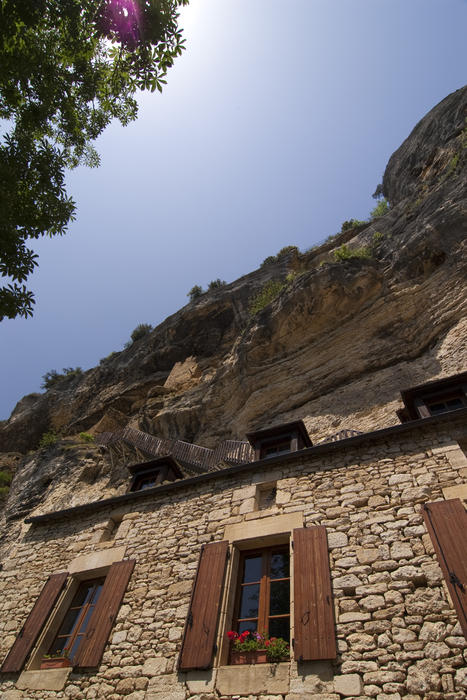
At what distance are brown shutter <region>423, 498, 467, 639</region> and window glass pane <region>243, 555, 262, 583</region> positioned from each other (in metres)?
2.57

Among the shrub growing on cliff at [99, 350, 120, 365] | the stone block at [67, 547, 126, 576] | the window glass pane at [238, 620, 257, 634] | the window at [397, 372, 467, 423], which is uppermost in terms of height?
the shrub growing on cliff at [99, 350, 120, 365]

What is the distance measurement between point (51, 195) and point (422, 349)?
11188 millimetres

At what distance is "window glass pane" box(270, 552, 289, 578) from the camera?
18.9 feet

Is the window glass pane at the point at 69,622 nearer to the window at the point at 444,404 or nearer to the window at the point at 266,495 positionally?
the window at the point at 266,495

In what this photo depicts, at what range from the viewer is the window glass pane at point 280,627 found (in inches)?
196

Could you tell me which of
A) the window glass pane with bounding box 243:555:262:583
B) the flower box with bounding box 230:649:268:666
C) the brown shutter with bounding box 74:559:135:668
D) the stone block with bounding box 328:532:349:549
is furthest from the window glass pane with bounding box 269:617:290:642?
the brown shutter with bounding box 74:559:135:668

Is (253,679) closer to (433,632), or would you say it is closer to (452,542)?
(433,632)

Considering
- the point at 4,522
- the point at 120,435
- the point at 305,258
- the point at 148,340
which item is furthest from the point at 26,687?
the point at 305,258

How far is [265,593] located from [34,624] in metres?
4.16

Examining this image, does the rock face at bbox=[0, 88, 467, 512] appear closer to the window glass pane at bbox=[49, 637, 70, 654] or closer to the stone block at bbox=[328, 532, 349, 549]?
the stone block at bbox=[328, 532, 349, 549]

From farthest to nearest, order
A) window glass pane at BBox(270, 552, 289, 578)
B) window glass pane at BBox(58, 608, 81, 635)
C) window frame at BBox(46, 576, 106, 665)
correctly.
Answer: window glass pane at BBox(58, 608, 81, 635), window frame at BBox(46, 576, 106, 665), window glass pane at BBox(270, 552, 289, 578)

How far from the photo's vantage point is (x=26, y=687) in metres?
5.75

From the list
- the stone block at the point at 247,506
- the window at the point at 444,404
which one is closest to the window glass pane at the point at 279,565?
the stone block at the point at 247,506

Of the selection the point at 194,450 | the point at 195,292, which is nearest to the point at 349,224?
the point at 195,292
